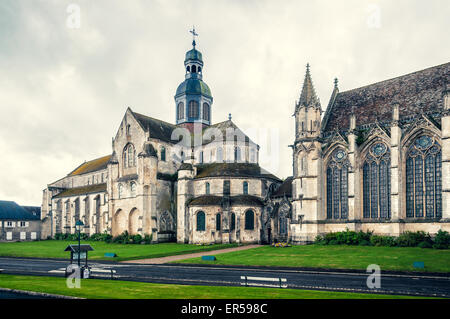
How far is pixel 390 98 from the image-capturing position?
4803 centimetres

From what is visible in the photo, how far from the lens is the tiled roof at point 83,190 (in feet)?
249

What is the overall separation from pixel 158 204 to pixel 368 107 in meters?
32.7

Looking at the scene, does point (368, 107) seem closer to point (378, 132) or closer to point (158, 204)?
point (378, 132)

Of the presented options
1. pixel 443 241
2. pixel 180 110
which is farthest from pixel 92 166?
pixel 443 241

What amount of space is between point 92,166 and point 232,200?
139 ft

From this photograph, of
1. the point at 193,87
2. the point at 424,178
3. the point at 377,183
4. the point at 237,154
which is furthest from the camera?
the point at 193,87

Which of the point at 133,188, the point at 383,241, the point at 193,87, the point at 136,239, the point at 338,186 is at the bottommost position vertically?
the point at 136,239

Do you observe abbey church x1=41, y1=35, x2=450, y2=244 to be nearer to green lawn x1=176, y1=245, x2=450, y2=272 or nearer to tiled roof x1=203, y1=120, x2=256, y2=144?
tiled roof x1=203, y1=120, x2=256, y2=144

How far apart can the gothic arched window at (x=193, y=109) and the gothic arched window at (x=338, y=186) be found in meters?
32.4

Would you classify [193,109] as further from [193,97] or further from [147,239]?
[147,239]

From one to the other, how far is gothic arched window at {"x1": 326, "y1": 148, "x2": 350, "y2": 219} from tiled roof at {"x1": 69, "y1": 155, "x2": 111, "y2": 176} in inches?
1903

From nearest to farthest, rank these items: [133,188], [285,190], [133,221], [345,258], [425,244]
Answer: [345,258], [425,244], [285,190], [133,221], [133,188]
